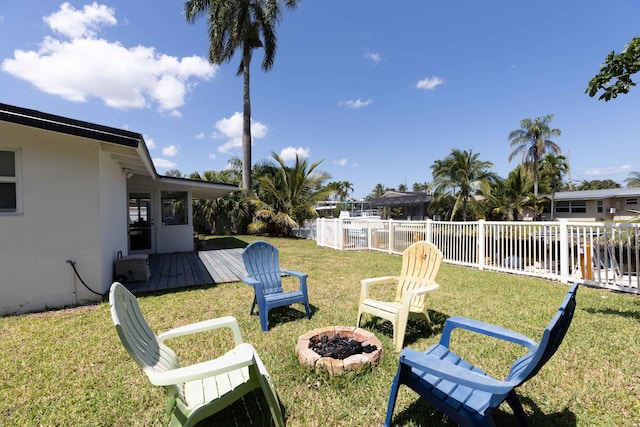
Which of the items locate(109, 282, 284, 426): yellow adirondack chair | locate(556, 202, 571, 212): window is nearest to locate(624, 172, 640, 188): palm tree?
locate(556, 202, 571, 212): window

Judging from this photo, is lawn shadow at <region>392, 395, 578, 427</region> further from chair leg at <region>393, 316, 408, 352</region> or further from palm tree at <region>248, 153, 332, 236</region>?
palm tree at <region>248, 153, 332, 236</region>

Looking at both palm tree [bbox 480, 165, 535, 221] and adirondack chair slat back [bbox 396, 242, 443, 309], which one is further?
palm tree [bbox 480, 165, 535, 221]

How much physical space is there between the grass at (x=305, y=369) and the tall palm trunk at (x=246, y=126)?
13.5m

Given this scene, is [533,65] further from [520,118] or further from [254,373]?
[520,118]

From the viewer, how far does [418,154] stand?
101ft

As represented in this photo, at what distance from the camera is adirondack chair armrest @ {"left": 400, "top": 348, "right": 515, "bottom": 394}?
151cm

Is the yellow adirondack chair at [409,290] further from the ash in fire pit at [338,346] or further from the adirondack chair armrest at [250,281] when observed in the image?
the adirondack chair armrest at [250,281]

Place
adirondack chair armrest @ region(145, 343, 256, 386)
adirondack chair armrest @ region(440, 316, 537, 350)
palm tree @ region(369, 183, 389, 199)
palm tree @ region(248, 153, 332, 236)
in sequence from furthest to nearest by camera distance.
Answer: palm tree @ region(369, 183, 389, 199)
palm tree @ region(248, 153, 332, 236)
adirondack chair armrest @ region(440, 316, 537, 350)
adirondack chair armrest @ region(145, 343, 256, 386)

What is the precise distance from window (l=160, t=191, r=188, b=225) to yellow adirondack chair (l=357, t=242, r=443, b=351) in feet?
31.7

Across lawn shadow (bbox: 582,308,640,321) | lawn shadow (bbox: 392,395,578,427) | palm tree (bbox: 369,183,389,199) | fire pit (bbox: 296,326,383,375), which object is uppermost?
palm tree (bbox: 369,183,389,199)

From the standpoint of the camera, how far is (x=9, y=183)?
4379 millimetres

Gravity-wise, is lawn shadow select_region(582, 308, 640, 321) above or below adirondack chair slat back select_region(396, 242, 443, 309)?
below

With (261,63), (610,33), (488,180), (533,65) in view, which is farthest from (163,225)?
(488,180)

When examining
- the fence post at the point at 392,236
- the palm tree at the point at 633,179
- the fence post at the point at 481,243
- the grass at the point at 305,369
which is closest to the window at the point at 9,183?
the grass at the point at 305,369
